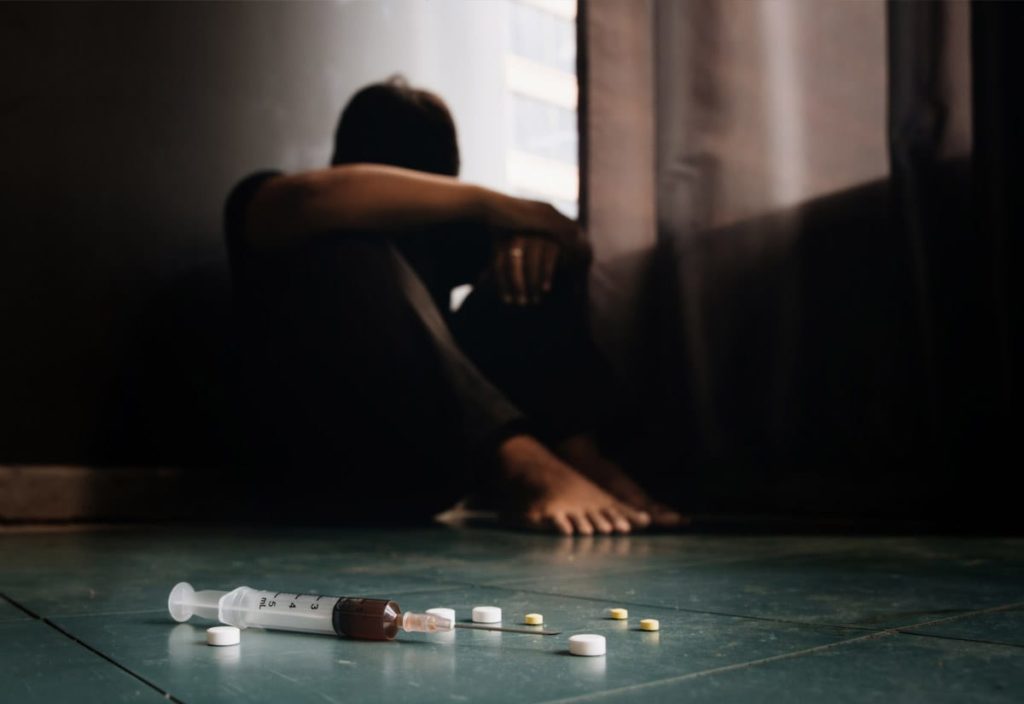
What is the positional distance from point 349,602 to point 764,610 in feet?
0.95

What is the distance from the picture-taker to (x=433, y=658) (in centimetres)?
51

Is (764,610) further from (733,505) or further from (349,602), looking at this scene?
(733,505)

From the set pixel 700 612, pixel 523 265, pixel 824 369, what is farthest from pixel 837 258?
pixel 700 612

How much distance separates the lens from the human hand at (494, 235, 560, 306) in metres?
1.78

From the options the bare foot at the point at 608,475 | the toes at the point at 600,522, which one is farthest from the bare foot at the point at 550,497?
the bare foot at the point at 608,475

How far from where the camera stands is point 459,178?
7.06 feet

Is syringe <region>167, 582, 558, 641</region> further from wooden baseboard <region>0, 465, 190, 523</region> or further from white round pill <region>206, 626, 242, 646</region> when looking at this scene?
wooden baseboard <region>0, 465, 190, 523</region>

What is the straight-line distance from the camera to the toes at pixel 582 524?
1.46 metres

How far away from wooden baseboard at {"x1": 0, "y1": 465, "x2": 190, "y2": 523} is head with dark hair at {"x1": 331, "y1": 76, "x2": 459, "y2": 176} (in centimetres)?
75

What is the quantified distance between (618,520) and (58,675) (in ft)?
3.58

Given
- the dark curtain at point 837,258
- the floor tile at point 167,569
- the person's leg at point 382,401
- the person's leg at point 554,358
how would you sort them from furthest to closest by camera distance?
the person's leg at point 554,358 < the person's leg at point 382,401 < the dark curtain at point 837,258 < the floor tile at point 167,569

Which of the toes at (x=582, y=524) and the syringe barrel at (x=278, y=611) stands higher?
the syringe barrel at (x=278, y=611)

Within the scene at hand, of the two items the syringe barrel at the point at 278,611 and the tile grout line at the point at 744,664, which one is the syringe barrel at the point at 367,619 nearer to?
the syringe barrel at the point at 278,611

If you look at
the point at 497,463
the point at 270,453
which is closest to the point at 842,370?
the point at 497,463
